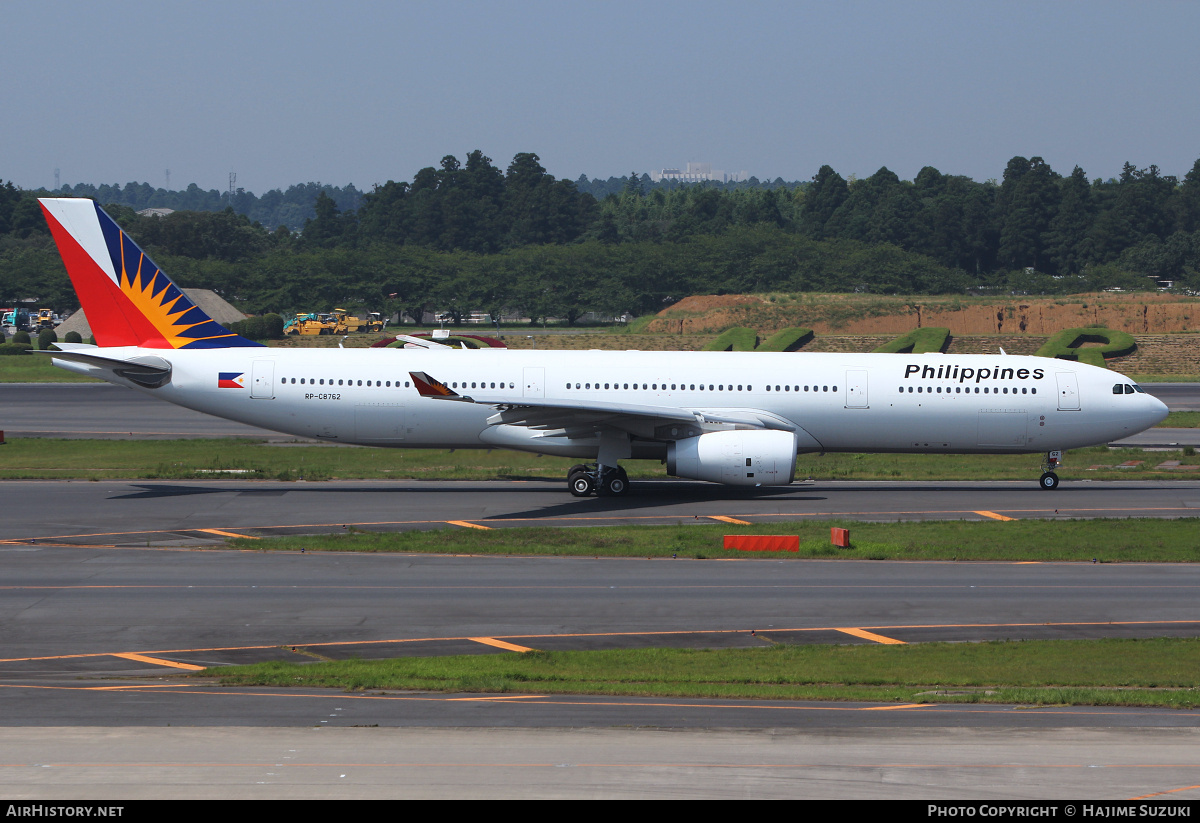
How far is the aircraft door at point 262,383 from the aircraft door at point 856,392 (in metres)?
19.2

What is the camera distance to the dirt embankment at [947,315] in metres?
110

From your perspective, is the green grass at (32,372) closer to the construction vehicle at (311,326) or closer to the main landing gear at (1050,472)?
the construction vehicle at (311,326)

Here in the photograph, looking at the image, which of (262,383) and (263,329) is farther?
(263,329)

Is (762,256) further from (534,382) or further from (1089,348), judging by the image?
(534,382)


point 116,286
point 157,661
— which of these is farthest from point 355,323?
point 157,661

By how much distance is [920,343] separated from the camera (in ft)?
311

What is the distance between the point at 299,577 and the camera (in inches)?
1006

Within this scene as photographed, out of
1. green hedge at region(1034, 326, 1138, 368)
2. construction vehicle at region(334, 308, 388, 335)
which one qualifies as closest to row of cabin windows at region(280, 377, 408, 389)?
green hedge at region(1034, 326, 1138, 368)

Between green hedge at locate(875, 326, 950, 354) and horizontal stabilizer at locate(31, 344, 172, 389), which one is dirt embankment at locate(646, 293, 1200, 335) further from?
horizontal stabilizer at locate(31, 344, 172, 389)

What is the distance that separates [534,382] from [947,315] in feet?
288

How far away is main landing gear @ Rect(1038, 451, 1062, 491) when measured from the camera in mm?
38469

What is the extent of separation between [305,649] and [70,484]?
76.3 feet

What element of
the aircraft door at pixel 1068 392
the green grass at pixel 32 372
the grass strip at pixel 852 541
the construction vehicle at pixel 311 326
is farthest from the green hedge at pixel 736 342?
the grass strip at pixel 852 541

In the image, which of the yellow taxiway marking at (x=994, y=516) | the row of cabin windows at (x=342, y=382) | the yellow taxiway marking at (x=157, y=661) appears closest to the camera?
the yellow taxiway marking at (x=157, y=661)
